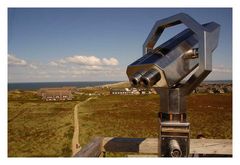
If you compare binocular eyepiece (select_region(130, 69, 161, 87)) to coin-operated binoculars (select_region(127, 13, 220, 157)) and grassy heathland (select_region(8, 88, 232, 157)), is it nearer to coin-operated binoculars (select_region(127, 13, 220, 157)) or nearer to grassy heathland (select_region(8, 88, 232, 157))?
coin-operated binoculars (select_region(127, 13, 220, 157))

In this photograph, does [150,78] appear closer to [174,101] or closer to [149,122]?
[174,101]

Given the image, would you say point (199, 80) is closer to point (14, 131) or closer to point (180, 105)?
point (180, 105)

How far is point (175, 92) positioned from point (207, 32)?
248mm

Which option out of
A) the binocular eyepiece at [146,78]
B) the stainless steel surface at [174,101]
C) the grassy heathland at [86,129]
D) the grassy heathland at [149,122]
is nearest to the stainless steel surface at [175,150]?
the stainless steel surface at [174,101]

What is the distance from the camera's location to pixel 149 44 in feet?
3.92

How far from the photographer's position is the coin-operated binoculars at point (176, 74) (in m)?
0.92

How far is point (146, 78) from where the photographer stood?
2.90 ft

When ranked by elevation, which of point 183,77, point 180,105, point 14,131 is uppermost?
point 183,77

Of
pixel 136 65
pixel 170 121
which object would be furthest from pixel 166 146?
pixel 136 65

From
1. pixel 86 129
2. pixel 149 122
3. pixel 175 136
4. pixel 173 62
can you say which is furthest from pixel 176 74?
pixel 149 122

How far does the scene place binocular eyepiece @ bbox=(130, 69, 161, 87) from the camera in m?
0.89

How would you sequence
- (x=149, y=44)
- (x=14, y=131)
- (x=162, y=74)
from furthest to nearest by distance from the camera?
(x=14, y=131), (x=149, y=44), (x=162, y=74)

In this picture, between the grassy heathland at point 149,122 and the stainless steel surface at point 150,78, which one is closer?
the stainless steel surface at point 150,78

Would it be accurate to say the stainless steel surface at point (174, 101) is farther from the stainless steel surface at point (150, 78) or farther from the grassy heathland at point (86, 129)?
the grassy heathland at point (86, 129)
